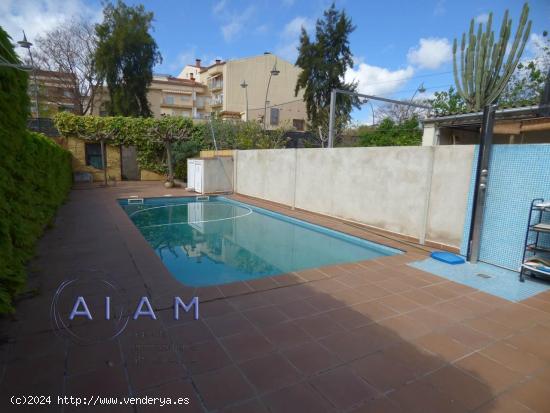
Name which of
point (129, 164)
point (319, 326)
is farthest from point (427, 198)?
point (129, 164)

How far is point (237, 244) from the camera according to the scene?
23.2ft

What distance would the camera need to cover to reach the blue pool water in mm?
5453

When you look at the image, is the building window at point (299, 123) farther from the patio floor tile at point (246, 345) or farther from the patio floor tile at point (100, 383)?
the patio floor tile at point (100, 383)

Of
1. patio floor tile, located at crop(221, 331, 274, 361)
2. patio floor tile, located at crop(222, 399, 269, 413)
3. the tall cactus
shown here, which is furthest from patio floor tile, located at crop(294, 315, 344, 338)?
the tall cactus

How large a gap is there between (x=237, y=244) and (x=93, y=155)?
1314 cm

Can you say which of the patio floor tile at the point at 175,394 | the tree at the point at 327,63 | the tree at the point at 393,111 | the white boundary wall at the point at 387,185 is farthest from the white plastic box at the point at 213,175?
the tree at the point at 393,111

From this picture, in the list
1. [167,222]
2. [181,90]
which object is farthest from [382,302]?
[181,90]

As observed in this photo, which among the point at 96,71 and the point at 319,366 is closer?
the point at 319,366

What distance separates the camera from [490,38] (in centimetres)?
849

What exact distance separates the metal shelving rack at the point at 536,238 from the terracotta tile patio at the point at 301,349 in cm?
55

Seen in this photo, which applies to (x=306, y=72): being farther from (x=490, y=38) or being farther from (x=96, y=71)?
(x=490, y=38)

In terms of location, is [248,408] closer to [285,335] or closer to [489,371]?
[285,335]

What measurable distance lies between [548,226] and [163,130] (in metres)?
16.7

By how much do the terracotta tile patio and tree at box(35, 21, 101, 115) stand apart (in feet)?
81.3
